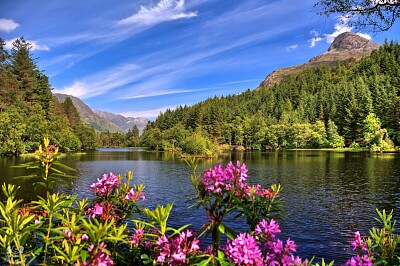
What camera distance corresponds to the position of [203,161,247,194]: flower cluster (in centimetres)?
287

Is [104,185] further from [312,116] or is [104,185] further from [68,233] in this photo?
[312,116]

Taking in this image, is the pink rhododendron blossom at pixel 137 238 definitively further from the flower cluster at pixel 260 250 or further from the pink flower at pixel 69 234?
the flower cluster at pixel 260 250

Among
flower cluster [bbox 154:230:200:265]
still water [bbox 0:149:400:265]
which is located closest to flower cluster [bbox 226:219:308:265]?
flower cluster [bbox 154:230:200:265]

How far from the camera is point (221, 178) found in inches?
114

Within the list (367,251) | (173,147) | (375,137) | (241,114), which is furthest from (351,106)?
(367,251)

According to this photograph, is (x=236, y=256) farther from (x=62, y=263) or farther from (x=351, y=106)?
(x=351, y=106)

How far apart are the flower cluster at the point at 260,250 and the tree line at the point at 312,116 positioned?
64.7 meters

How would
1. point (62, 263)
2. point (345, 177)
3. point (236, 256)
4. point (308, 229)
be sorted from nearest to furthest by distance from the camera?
point (236, 256), point (62, 263), point (308, 229), point (345, 177)

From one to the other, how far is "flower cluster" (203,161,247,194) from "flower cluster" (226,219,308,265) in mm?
461

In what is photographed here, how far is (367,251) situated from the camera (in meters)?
3.17

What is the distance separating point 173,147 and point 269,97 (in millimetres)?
57247

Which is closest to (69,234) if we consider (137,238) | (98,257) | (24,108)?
(98,257)

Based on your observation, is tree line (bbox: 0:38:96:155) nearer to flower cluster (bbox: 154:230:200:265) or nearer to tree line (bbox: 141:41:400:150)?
tree line (bbox: 141:41:400:150)

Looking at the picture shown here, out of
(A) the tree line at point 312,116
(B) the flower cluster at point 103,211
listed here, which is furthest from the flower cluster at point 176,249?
(A) the tree line at point 312,116
